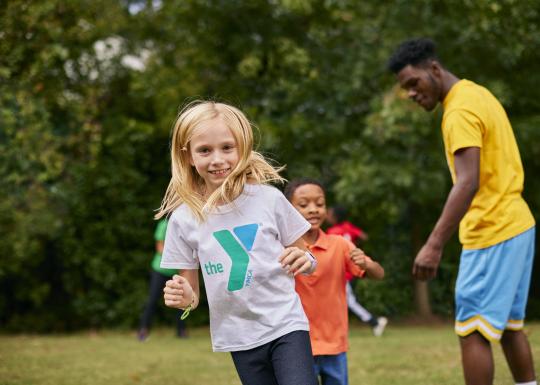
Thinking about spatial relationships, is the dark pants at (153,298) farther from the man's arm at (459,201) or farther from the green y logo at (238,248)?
the green y logo at (238,248)

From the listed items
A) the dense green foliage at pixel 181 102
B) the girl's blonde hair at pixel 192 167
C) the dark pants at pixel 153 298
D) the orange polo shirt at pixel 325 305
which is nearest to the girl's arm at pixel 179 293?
the girl's blonde hair at pixel 192 167

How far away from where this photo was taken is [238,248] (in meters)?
3.25

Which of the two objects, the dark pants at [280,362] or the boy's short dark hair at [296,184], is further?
the boy's short dark hair at [296,184]

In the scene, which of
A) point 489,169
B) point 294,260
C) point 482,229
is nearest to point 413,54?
point 489,169

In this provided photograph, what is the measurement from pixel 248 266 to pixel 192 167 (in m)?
0.61

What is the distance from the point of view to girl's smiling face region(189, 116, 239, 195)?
3.37 m

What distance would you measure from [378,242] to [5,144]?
252 inches

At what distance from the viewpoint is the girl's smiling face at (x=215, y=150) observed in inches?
132

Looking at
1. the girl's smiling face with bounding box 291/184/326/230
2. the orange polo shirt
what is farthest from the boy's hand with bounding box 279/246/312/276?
the girl's smiling face with bounding box 291/184/326/230

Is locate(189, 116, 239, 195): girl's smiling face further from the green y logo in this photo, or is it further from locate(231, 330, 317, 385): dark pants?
locate(231, 330, 317, 385): dark pants

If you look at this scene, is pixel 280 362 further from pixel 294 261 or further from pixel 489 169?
pixel 489 169

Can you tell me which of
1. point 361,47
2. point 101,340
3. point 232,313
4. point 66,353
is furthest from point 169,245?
point 361,47

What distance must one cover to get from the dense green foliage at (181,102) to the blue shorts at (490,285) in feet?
22.5

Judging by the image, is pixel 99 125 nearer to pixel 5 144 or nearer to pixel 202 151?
pixel 5 144
